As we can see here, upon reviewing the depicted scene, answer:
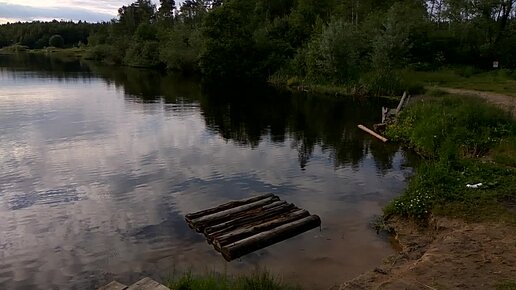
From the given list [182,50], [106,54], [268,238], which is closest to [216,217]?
[268,238]

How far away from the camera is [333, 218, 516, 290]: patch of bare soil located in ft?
31.7

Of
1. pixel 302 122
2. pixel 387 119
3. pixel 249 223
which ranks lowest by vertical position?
pixel 249 223

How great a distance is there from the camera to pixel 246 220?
14.0m

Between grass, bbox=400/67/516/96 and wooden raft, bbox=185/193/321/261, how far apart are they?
92.7ft

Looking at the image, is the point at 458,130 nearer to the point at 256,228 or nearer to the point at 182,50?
the point at 256,228

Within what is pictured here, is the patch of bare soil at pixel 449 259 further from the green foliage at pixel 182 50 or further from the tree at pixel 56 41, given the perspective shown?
the tree at pixel 56 41

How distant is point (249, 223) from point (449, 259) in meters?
5.75

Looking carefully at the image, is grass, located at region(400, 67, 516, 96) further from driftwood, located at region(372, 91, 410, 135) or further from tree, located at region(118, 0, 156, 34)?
tree, located at region(118, 0, 156, 34)

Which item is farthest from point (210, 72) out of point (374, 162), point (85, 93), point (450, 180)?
point (450, 180)

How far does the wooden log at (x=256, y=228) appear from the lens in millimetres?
12758

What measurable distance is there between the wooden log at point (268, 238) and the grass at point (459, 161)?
2.77m

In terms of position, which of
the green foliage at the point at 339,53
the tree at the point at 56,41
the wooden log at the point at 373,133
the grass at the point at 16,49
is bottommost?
the wooden log at the point at 373,133

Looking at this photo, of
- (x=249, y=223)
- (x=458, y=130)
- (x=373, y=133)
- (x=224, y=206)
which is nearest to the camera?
(x=249, y=223)

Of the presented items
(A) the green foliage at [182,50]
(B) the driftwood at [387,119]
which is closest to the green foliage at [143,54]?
(A) the green foliage at [182,50]
